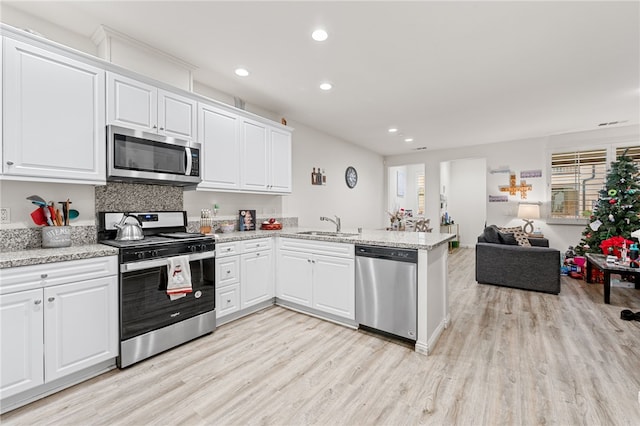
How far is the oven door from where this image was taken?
2127 millimetres

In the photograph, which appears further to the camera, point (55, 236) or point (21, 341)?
point (55, 236)

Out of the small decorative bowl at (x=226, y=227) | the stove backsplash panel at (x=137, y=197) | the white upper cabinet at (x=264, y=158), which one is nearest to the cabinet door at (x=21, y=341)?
the stove backsplash panel at (x=137, y=197)

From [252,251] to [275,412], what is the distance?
1714 millimetres

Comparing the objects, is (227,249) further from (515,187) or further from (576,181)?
(576,181)

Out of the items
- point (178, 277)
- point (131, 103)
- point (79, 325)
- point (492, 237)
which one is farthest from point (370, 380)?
point (492, 237)

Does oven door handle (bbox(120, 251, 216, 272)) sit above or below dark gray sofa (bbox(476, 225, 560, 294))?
above

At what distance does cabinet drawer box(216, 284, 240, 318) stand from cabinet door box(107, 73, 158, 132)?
1665mm

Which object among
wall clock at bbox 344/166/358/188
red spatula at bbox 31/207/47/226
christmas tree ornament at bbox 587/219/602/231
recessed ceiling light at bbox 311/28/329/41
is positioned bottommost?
christmas tree ornament at bbox 587/219/602/231

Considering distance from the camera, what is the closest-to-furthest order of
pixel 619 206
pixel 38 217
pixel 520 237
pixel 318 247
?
pixel 38 217
pixel 318 247
pixel 619 206
pixel 520 237

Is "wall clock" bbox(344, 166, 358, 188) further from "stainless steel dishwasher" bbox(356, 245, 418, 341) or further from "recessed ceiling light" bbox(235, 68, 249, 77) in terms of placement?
"stainless steel dishwasher" bbox(356, 245, 418, 341)

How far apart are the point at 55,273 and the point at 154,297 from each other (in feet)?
2.15

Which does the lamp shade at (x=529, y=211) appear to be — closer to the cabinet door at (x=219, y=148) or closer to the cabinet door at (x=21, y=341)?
the cabinet door at (x=219, y=148)

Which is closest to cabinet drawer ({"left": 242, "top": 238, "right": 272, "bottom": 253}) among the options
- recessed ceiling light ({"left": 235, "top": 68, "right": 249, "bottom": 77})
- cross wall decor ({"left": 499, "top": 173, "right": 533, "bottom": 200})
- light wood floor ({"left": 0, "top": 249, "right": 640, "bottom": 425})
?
light wood floor ({"left": 0, "top": 249, "right": 640, "bottom": 425})

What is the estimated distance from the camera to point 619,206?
4.53 m
